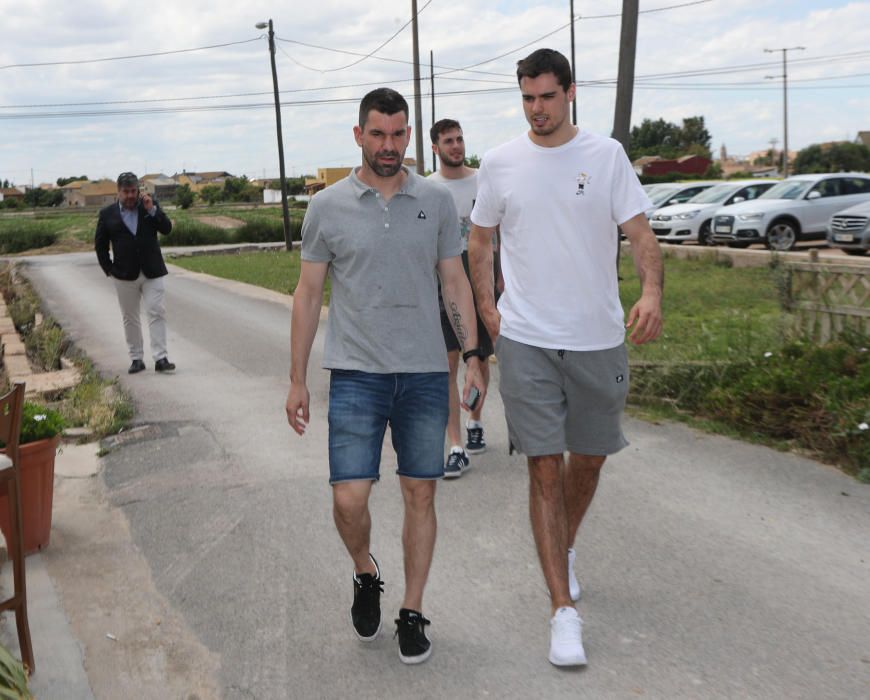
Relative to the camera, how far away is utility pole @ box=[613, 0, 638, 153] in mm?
12336

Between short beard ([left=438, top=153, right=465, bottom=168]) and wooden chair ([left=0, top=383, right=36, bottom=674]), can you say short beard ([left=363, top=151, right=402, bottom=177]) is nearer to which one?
wooden chair ([left=0, top=383, right=36, bottom=674])

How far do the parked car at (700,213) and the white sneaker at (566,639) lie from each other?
22.9m

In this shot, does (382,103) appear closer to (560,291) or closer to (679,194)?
(560,291)

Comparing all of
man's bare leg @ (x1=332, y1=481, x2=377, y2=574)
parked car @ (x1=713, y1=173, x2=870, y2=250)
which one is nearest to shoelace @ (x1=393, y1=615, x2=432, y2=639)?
man's bare leg @ (x1=332, y1=481, x2=377, y2=574)

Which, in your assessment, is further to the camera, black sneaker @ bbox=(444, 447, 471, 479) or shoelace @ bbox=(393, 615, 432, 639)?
black sneaker @ bbox=(444, 447, 471, 479)

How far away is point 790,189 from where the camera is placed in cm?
2398

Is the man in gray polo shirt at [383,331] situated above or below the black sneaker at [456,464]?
above

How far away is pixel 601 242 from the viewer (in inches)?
159

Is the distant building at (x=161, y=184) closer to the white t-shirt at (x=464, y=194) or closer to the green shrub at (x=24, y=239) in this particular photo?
the green shrub at (x=24, y=239)

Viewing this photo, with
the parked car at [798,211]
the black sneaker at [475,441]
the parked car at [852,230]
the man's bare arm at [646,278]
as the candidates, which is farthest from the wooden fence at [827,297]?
the parked car at [798,211]

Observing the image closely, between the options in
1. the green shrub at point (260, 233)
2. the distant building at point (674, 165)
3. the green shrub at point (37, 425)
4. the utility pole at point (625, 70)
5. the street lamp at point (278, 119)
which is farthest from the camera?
the distant building at point (674, 165)

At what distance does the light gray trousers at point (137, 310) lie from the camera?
10.8 metres

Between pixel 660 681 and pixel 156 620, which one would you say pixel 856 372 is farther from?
pixel 156 620

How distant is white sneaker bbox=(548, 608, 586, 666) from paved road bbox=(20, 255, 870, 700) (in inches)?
2.1
